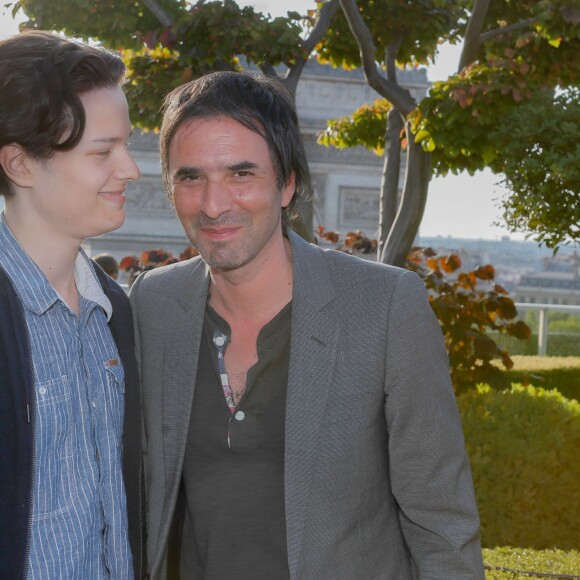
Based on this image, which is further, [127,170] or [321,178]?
[321,178]

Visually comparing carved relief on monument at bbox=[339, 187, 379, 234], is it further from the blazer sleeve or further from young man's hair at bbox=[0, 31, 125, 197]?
young man's hair at bbox=[0, 31, 125, 197]

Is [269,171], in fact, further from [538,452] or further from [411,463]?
[538,452]

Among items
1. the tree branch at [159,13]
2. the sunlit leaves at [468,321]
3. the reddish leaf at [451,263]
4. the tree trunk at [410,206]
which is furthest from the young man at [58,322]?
the reddish leaf at [451,263]

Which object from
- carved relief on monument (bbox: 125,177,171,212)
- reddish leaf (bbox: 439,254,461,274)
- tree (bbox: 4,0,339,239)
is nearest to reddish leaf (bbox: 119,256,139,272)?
tree (bbox: 4,0,339,239)

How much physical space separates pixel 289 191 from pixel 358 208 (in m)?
19.3

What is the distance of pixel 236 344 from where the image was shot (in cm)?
244

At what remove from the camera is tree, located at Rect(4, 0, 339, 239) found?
5.57 m

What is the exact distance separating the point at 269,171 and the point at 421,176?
3.83 m

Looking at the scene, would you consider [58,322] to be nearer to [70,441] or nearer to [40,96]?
[70,441]

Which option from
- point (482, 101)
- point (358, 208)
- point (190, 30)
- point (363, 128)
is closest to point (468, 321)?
point (363, 128)

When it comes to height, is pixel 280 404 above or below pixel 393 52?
A: below

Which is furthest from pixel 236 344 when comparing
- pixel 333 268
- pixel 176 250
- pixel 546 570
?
pixel 176 250

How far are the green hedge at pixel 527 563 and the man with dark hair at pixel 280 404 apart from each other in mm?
1732

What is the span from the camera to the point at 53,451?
6.92 feet
